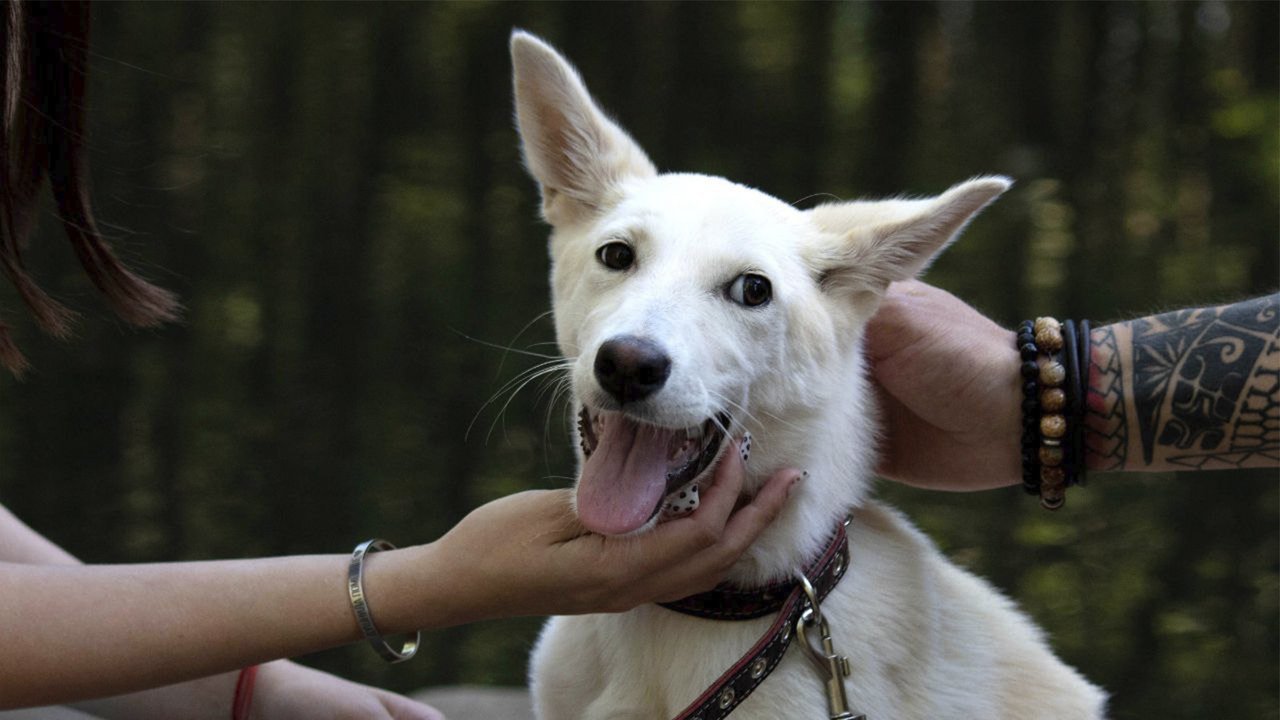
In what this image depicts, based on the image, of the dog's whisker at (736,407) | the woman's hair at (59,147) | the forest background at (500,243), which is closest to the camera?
the dog's whisker at (736,407)

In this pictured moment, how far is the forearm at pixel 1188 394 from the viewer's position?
2.52 m

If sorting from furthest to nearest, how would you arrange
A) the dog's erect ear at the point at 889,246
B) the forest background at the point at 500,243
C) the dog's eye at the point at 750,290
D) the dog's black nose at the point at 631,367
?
the forest background at the point at 500,243
the dog's erect ear at the point at 889,246
the dog's eye at the point at 750,290
the dog's black nose at the point at 631,367

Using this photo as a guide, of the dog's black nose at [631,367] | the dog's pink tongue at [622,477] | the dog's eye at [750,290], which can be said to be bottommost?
the dog's pink tongue at [622,477]

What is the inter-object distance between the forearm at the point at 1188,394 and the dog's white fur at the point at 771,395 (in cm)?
47

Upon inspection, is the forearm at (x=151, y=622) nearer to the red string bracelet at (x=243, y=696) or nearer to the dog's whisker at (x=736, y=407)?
the red string bracelet at (x=243, y=696)

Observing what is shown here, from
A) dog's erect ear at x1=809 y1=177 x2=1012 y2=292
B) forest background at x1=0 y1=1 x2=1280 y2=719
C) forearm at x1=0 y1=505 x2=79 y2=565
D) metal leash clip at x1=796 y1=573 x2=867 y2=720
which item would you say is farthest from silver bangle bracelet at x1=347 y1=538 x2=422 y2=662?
forest background at x1=0 y1=1 x2=1280 y2=719

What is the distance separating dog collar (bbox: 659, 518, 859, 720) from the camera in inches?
82.0

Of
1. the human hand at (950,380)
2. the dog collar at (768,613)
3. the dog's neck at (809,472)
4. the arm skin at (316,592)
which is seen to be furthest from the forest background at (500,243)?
the arm skin at (316,592)

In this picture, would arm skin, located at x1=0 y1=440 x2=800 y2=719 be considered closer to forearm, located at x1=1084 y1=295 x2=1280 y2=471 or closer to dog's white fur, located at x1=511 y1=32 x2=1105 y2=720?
dog's white fur, located at x1=511 y1=32 x2=1105 y2=720

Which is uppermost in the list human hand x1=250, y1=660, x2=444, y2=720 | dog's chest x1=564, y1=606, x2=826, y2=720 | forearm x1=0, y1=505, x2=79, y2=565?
forearm x1=0, y1=505, x2=79, y2=565

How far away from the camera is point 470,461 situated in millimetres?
4941

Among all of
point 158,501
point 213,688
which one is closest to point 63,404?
point 158,501

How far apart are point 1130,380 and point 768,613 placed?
0.98 metres

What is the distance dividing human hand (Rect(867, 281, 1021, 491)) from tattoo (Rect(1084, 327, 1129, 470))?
0.49 feet
